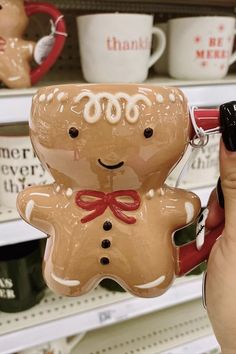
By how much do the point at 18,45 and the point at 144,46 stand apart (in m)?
0.24

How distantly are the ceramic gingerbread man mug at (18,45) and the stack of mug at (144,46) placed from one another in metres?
0.06

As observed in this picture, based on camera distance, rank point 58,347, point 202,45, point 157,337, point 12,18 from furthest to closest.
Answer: point 157,337
point 58,347
point 202,45
point 12,18

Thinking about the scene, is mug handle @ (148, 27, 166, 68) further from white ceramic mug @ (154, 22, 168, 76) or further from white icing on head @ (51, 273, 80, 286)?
white icing on head @ (51, 273, 80, 286)

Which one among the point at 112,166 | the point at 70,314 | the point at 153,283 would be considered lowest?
the point at 70,314

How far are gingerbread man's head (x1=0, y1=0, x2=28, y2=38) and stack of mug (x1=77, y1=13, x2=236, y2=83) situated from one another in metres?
0.12

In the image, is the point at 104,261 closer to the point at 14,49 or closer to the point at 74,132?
the point at 74,132

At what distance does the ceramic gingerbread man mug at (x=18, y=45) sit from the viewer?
0.72m

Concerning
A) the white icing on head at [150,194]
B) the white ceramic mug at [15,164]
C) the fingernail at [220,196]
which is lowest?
the white ceramic mug at [15,164]

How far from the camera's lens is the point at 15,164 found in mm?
773

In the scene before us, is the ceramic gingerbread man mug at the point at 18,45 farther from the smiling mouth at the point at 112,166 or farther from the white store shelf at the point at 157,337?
the white store shelf at the point at 157,337

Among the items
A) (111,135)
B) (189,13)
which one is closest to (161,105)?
(111,135)

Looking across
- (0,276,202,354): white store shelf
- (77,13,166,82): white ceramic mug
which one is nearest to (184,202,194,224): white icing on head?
(77,13,166,82): white ceramic mug

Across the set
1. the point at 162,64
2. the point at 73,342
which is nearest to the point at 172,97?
the point at 162,64

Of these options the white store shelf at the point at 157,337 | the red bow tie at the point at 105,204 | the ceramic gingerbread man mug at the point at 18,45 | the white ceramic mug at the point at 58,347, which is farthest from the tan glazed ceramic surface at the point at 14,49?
the white store shelf at the point at 157,337
